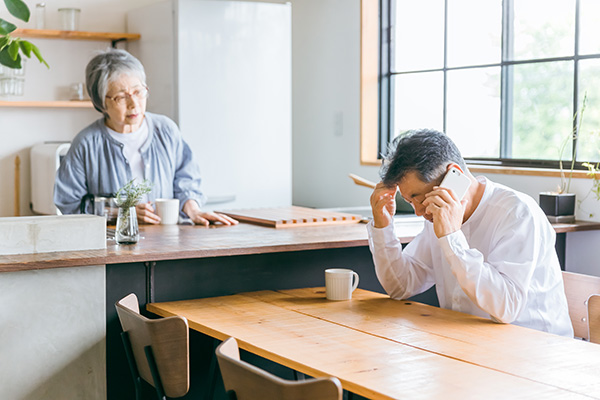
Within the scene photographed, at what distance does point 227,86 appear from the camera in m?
4.64

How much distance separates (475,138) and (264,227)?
1.73 metres

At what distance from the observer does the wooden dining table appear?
156 cm

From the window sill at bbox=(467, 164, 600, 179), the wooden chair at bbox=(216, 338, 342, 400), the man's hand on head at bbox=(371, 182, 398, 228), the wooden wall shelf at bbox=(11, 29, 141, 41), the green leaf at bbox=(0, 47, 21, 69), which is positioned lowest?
the wooden chair at bbox=(216, 338, 342, 400)

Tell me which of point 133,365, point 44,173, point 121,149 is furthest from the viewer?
point 44,173

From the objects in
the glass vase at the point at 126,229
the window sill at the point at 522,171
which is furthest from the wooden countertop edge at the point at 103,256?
the window sill at the point at 522,171

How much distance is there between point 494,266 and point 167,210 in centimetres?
146

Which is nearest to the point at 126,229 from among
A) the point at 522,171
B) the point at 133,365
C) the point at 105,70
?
the point at 133,365

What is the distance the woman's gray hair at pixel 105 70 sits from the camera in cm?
318

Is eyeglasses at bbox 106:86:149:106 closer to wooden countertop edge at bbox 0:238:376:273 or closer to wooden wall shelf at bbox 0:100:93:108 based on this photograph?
wooden countertop edge at bbox 0:238:376:273

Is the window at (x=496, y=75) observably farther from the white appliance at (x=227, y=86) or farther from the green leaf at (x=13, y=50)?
the green leaf at (x=13, y=50)

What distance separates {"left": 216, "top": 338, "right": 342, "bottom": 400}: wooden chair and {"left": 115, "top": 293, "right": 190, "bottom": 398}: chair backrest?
0.29m

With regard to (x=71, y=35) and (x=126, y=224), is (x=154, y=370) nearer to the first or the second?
(x=126, y=224)

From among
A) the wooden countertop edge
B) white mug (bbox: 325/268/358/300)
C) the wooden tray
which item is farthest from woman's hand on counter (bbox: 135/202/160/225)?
white mug (bbox: 325/268/358/300)

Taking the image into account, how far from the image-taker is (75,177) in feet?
10.7
